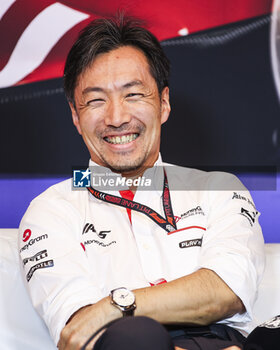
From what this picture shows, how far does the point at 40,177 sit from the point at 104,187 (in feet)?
2.38

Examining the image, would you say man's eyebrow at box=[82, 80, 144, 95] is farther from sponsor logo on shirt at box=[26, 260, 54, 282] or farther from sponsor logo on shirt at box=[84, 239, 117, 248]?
sponsor logo on shirt at box=[26, 260, 54, 282]

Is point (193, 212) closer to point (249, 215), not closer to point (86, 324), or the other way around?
point (249, 215)

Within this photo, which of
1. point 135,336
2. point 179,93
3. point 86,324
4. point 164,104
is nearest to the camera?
point 135,336

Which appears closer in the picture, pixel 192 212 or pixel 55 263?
pixel 55 263

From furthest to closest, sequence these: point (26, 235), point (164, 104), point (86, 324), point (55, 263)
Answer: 1. point (164, 104)
2. point (26, 235)
3. point (55, 263)
4. point (86, 324)

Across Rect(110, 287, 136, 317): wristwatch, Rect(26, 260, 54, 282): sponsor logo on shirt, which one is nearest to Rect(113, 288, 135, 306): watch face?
Rect(110, 287, 136, 317): wristwatch

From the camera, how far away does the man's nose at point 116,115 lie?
1.73 m

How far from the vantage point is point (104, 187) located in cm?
176

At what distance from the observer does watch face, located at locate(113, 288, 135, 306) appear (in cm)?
132

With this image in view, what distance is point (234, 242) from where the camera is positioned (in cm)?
153

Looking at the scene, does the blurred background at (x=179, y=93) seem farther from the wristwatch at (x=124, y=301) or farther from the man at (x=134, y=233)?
the wristwatch at (x=124, y=301)

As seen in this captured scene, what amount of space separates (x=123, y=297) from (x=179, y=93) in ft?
4.17

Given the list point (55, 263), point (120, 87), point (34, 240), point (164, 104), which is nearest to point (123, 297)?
point (55, 263)

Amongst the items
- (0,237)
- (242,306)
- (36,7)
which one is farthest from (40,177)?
(242,306)
